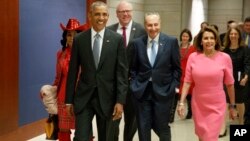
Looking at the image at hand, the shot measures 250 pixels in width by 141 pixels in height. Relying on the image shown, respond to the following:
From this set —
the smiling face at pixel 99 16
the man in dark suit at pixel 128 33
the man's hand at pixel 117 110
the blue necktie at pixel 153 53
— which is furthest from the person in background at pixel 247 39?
the smiling face at pixel 99 16

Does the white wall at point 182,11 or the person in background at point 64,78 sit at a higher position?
the white wall at point 182,11

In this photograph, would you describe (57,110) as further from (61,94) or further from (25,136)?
(25,136)

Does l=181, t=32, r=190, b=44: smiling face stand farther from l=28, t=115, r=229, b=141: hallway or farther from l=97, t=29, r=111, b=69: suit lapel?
l=97, t=29, r=111, b=69: suit lapel

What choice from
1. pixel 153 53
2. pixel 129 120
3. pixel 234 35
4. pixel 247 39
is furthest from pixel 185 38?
pixel 153 53

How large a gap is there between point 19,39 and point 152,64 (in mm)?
1954

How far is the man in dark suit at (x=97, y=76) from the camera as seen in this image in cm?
338

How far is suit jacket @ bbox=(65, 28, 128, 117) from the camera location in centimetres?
338

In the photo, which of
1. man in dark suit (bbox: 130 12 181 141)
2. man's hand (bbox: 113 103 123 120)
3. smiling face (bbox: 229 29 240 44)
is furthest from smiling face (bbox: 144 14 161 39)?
smiling face (bbox: 229 29 240 44)

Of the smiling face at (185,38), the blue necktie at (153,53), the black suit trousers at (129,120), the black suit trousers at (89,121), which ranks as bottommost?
the black suit trousers at (129,120)

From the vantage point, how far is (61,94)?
3998 millimetres

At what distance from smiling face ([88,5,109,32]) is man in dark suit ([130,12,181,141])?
0.70 m

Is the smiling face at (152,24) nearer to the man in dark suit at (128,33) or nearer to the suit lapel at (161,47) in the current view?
the suit lapel at (161,47)

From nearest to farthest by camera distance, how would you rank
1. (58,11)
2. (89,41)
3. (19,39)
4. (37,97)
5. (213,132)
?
1. (89,41)
2. (213,132)
3. (19,39)
4. (37,97)
5. (58,11)

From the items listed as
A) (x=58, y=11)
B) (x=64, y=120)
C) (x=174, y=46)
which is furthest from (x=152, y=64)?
(x=58, y=11)
